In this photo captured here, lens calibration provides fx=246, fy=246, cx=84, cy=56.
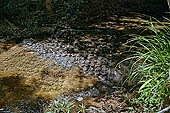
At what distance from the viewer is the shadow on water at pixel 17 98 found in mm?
2982

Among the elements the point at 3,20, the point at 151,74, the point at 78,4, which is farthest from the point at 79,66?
the point at 78,4

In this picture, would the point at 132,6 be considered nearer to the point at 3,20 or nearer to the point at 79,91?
the point at 3,20

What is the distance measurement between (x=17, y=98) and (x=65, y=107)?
71cm

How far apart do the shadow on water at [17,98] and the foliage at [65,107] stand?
16 cm

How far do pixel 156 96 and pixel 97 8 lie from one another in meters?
4.53

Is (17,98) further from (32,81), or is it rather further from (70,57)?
(70,57)

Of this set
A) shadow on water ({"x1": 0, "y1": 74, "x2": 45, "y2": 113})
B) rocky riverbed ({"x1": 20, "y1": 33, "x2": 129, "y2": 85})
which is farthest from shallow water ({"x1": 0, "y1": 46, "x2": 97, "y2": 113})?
rocky riverbed ({"x1": 20, "y1": 33, "x2": 129, "y2": 85})

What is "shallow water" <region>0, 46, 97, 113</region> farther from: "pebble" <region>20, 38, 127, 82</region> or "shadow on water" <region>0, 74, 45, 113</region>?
"pebble" <region>20, 38, 127, 82</region>

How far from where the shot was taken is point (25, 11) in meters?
6.32

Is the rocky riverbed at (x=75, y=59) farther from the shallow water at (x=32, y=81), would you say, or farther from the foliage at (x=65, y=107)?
the foliage at (x=65, y=107)

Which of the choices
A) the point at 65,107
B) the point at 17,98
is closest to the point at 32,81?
the point at 17,98

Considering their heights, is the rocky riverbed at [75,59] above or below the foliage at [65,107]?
above

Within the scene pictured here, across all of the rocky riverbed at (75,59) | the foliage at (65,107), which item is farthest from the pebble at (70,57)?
the foliage at (65,107)

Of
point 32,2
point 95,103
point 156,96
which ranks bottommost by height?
point 95,103
